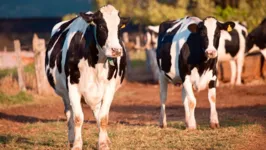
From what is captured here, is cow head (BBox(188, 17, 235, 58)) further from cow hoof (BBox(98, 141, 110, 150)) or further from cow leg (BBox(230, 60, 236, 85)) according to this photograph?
cow leg (BBox(230, 60, 236, 85))

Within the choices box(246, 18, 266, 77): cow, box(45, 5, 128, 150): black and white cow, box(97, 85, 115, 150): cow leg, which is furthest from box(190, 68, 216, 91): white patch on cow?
→ box(246, 18, 266, 77): cow

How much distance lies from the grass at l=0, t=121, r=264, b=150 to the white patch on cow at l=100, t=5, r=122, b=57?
1.77m

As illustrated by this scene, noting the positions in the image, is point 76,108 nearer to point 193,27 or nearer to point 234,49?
point 193,27

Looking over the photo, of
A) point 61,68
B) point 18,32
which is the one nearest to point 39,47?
point 61,68

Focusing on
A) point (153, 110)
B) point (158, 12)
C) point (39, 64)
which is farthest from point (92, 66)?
point (158, 12)

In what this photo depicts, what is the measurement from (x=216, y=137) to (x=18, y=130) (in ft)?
15.1

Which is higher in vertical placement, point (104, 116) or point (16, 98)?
point (104, 116)

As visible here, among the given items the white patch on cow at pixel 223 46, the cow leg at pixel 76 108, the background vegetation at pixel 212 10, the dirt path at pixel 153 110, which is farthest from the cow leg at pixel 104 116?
the background vegetation at pixel 212 10

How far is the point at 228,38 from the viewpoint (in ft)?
77.2

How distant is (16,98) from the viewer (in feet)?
63.5

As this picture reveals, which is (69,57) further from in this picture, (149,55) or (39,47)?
(149,55)

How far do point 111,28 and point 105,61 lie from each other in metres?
0.57

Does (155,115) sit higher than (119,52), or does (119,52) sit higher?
(119,52)

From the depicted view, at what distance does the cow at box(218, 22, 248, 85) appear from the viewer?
23484 millimetres
